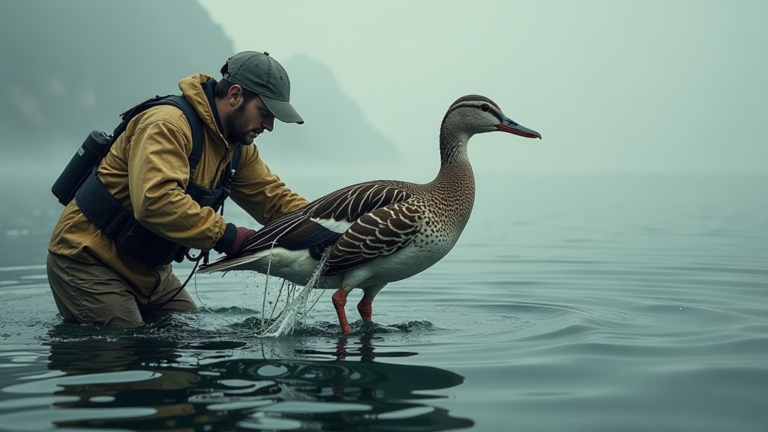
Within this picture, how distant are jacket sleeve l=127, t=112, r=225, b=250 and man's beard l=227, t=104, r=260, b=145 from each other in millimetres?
425

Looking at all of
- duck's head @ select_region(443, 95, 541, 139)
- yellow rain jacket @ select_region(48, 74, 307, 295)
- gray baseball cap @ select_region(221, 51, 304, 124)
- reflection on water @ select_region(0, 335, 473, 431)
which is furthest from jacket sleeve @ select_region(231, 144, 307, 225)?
reflection on water @ select_region(0, 335, 473, 431)

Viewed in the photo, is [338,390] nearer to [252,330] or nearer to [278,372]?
[278,372]

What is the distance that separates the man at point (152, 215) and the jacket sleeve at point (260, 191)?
1.70 ft

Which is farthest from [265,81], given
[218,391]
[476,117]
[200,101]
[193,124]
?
[218,391]

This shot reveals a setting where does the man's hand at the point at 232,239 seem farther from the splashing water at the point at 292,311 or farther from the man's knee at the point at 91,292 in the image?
the man's knee at the point at 91,292

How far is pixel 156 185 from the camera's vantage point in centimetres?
577

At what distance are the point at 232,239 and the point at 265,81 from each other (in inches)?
47.3

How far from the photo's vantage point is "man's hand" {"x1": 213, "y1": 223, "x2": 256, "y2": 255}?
20.4ft

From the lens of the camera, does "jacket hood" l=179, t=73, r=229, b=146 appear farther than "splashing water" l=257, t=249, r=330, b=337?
No

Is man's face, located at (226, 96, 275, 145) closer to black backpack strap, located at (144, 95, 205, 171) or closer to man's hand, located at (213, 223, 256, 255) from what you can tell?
black backpack strap, located at (144, 95, 205, 171)

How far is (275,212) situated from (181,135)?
175 cm

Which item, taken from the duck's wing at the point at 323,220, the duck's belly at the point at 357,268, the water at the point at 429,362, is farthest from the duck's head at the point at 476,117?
the water at the point at 429,362

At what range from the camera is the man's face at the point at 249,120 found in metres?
6.39

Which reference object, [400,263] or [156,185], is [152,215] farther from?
[400,263]
